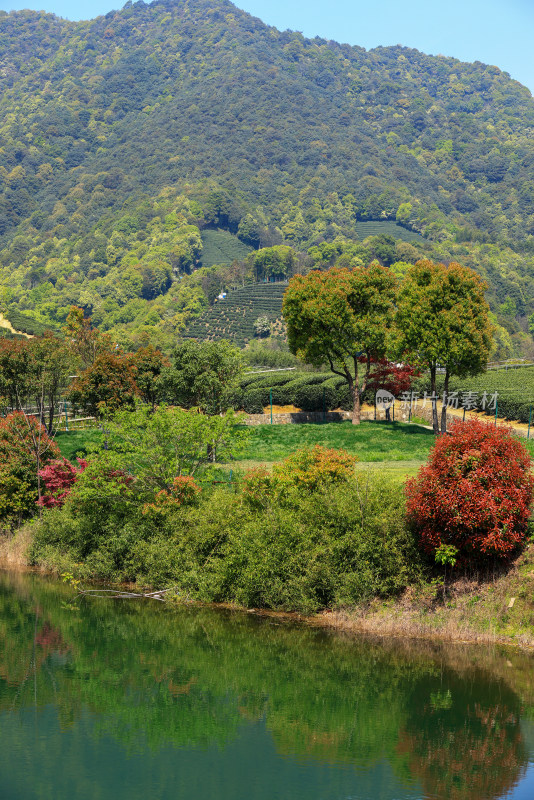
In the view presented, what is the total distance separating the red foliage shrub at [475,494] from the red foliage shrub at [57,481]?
15.0 metres

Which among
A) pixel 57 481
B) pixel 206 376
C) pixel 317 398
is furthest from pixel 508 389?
pixel 57 481

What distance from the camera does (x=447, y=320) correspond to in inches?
1661

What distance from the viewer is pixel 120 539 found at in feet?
96.7

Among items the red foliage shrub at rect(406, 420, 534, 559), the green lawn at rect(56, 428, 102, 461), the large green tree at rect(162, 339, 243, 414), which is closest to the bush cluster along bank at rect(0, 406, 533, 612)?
the red foliage shrub at rect(406, 420, 534, 559)

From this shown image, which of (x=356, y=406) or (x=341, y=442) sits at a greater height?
(x=356, y=406)

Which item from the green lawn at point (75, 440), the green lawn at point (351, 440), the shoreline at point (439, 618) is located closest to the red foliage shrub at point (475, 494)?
the shoreline at point (439, 618)

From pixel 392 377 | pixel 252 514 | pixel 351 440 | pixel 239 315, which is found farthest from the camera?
pixel 239 315

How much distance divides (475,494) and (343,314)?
24481 mm

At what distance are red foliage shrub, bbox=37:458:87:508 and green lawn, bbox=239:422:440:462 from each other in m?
8.09

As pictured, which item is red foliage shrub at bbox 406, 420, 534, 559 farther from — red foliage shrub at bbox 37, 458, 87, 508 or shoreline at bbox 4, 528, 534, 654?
red foliage shrub at bbox 37, 458, 87, 508

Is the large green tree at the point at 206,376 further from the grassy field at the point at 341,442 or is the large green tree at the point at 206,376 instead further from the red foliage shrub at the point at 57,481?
the red foliage shrub at the point at 57,481

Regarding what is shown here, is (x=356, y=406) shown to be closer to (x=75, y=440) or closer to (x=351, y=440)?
(x=351, y=440)

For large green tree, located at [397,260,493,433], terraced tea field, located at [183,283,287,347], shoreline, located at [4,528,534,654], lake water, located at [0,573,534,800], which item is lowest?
lake water, located at [0,573,534,800]

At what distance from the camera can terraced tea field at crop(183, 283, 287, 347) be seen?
487 feet
